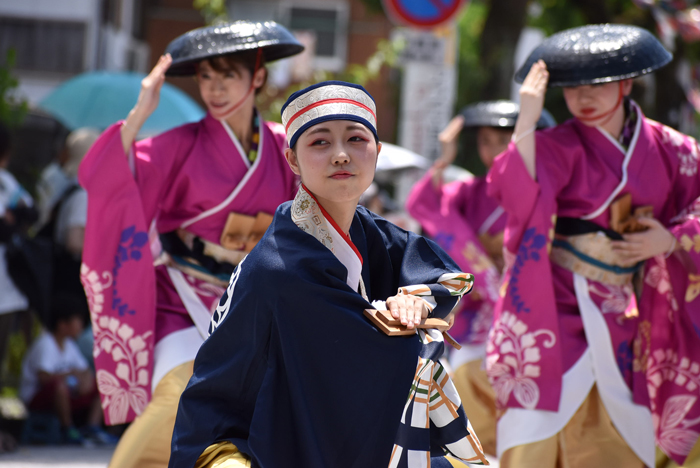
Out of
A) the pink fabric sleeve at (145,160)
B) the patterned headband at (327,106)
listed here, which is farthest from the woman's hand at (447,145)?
the patterned headband at (327,106)

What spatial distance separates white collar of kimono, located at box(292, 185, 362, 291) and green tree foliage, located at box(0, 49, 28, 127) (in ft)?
16.6

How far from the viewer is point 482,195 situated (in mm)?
5570

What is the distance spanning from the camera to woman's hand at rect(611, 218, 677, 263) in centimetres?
353

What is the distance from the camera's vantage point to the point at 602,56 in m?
3.46

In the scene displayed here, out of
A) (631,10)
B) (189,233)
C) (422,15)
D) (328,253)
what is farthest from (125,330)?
(631,10)

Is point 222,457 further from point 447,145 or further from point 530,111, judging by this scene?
point 447,145

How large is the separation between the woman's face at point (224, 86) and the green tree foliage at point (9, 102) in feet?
11.9

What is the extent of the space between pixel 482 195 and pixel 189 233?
2426 mm

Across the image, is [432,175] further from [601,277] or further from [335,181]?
[335,181]

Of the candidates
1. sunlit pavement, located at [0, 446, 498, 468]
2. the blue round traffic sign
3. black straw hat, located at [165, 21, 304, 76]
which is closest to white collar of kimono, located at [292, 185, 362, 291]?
black straw hat, located at [165, 21, 304, 76]

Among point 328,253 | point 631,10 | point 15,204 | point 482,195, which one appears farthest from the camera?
point 631,10

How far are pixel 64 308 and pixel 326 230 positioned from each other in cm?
455

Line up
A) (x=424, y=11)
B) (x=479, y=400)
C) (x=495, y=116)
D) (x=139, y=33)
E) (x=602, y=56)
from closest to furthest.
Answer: (x=602, y=56)
(x=479, y=400)
(x=495, y=116)
(x=424, y=11)
(x=139, y=33)

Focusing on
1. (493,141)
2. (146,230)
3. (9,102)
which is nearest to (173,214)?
(146,230)
